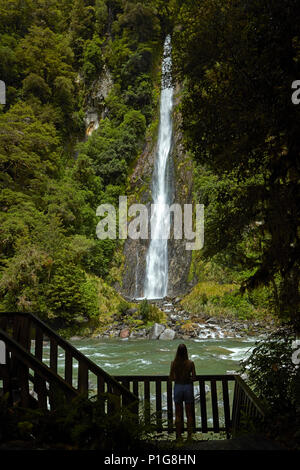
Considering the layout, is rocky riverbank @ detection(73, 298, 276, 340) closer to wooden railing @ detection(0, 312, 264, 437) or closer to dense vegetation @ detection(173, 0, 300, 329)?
wooden railing @ detection(0, 312, 264, 437)

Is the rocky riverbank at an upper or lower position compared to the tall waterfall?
lower

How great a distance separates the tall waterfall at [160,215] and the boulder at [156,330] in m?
8.09

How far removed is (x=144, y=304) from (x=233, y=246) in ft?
48.1

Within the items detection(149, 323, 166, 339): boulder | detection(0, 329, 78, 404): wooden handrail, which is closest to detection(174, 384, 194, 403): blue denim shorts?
detection(0, 329, 78, 404): wooden handrail

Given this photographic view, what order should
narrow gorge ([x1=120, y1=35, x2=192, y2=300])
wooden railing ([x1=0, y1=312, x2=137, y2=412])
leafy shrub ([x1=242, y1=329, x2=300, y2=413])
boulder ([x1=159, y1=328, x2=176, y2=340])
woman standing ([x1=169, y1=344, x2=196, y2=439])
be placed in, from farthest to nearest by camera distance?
1. narrow gorge ([x1=120, y1=35, x2=192, y2=300])
2. boulder ([x1=159, y1=328, x2=176, y2=340])
3. woman standing ([x1=169, y1=344, x2=196, y2=439])
4. leafy shrub ([x1=242, y1=329, x2=300, y2=413])
5. wooden railing ([x1=0, y1=312, x2=137, y2=412])

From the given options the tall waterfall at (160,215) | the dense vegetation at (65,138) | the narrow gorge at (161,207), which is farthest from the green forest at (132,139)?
the tall waterfall at (160,215)

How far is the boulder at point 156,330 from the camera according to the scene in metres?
17.0

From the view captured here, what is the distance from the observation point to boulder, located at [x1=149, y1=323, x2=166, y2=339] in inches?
667

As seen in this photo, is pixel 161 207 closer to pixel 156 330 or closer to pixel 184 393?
pixel 156 330

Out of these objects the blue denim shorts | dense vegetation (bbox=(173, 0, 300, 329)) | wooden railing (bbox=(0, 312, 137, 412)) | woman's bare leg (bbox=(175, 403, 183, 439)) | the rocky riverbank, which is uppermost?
dense vegetation (bbox=(173, 0, 300, 329))

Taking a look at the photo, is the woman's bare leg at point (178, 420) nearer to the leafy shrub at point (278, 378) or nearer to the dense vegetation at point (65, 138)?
the leafy shrub at point (278, 378)

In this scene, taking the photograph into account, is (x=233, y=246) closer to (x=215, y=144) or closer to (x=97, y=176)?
(x=215, y=144)

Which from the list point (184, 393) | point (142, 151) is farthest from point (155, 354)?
point (142, 151)

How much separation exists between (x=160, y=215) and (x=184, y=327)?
42.4ft
